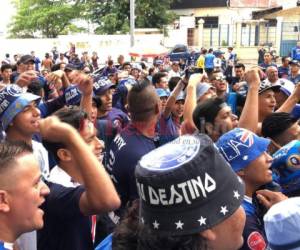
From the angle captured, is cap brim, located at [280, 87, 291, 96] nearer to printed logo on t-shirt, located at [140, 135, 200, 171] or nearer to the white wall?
printed logo on t-shirt, located at [140, 135, 200, 171]

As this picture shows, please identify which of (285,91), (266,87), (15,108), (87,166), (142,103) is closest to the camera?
(87,166)

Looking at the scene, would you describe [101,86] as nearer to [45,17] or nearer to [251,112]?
[251,112]

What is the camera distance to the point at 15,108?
453 cm

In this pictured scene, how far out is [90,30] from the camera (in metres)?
47.2

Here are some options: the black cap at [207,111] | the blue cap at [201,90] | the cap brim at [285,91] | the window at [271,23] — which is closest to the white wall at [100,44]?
the window at [271,23]

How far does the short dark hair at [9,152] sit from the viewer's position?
7.67ft

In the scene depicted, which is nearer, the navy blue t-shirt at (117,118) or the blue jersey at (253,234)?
the blue jersey at (253,234)

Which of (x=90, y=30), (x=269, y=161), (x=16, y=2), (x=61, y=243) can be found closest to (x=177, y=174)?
(x=61, y=243)

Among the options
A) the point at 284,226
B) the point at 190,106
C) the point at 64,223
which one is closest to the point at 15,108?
the point at 190,106

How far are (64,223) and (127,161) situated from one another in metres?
0.94

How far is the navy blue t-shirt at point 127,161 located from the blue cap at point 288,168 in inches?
39.6

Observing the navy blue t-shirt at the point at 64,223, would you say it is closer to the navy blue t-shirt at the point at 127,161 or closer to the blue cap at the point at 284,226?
the navy blue t-shirt at the point at 127,161

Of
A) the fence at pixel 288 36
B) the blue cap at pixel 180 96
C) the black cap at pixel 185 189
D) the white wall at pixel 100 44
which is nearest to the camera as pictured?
the black cap at pixel 185 189

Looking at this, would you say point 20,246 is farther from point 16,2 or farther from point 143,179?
point 16,2
